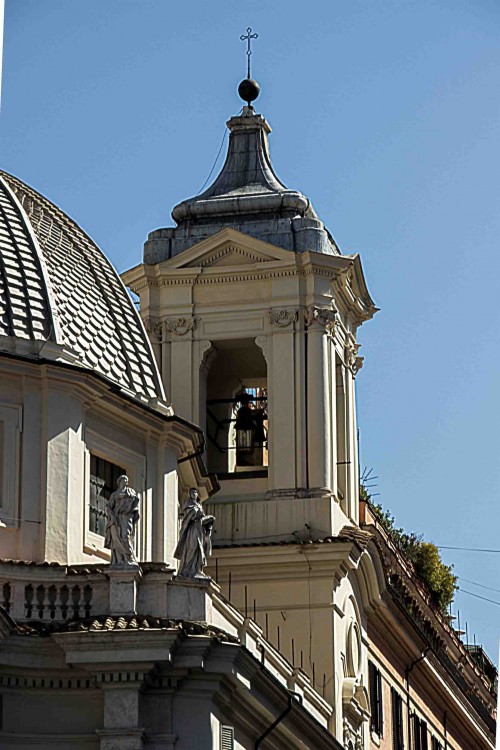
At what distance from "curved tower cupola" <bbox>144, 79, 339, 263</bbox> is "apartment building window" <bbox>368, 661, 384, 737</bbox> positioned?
8.68 m

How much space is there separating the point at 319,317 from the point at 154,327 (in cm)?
341

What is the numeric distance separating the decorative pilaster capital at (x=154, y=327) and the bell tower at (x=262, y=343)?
0.07 ft

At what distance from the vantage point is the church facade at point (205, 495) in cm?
3050

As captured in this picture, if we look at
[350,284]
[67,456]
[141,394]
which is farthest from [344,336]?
[67,456]

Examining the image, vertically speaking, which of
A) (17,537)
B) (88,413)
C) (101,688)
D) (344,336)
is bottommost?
(101,688)

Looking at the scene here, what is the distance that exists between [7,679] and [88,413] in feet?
17.8

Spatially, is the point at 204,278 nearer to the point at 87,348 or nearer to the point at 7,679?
the point at 87,348

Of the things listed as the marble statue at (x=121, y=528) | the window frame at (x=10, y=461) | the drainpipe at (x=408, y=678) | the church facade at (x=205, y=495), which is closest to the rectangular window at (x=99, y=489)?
the church facade at (x=205, y=495)

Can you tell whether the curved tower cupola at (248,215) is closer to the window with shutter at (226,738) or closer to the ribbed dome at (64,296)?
the ribbed dome at (64,296)

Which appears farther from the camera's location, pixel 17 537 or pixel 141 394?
pixel 141 394

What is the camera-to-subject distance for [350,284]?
4559 centimetres

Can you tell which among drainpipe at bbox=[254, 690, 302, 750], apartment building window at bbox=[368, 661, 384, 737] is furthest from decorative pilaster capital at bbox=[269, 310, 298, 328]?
drainpipe at bbox=[254, 690, 302, 750]

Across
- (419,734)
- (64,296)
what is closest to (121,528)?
(64,296)

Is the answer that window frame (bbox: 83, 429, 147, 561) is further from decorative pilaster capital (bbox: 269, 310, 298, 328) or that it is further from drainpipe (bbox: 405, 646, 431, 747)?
drainpipe (bbox: 405, 646, 431, 747)
